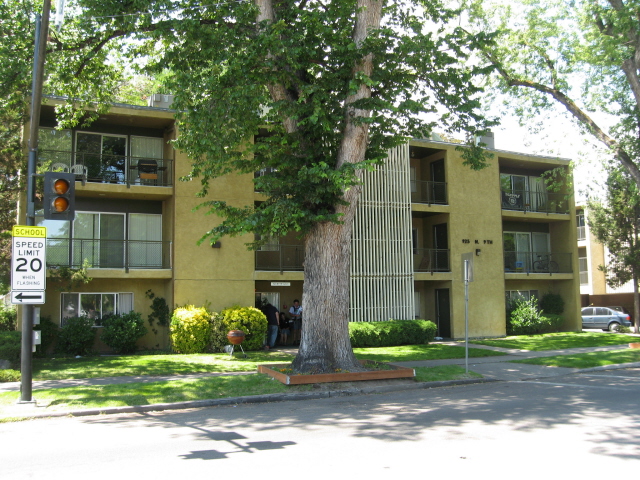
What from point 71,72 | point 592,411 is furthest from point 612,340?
point 71,72

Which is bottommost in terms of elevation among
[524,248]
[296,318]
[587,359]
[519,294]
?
[587,359]

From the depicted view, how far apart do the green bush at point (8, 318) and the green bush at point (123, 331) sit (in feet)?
9.43

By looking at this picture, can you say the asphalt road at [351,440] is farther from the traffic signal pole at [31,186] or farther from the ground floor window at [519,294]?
the ground floor window at [519,294]

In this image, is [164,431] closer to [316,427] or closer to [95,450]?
[95,450]

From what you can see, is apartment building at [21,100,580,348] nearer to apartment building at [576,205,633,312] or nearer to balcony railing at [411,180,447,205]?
balcony railing at [411,180,447,205]

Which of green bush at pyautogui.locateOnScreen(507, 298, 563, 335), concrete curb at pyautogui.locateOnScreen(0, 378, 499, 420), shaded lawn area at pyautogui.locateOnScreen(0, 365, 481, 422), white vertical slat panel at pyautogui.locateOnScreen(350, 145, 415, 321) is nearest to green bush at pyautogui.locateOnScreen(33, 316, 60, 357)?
shaded lawn area at pyautogui.locateOnScreen(0, 365, 481, 422)

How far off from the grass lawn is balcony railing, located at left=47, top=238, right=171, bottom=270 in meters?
12.4

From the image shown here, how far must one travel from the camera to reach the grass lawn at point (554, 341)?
20.9m

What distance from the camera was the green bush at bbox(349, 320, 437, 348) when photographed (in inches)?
802

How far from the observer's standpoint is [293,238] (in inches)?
903

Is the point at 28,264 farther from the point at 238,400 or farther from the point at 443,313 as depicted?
the point at 443,313

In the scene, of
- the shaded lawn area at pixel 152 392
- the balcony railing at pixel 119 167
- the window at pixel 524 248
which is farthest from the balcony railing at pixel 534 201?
the shaded lawn area at pixel 152 392

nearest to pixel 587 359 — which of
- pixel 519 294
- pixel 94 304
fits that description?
pixel 519 294

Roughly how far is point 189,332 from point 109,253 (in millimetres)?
4200
